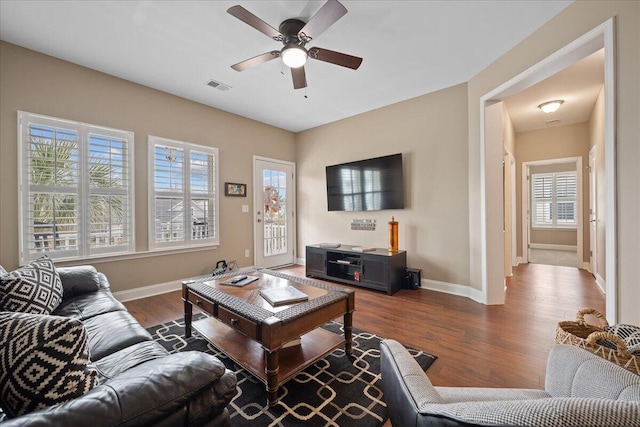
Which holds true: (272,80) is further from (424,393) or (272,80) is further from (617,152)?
(424,393)

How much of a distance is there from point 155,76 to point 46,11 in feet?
3.58

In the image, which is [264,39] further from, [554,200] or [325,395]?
[554,200]

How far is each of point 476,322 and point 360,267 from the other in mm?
1586

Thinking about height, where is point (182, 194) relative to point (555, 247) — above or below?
above

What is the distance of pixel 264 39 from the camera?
262cm


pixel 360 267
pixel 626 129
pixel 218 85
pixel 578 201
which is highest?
pixel 218 85

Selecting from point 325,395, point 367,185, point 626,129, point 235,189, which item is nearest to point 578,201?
point 367,185

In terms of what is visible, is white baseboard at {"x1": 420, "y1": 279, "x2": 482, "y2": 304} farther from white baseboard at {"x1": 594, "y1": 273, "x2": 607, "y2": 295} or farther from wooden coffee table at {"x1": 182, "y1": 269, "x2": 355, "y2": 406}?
wooden coffee table at {"x1": 182, "y1": 269, "x2": 355, "y2": 406}

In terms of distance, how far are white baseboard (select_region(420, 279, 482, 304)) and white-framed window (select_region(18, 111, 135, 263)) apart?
396 centimetres

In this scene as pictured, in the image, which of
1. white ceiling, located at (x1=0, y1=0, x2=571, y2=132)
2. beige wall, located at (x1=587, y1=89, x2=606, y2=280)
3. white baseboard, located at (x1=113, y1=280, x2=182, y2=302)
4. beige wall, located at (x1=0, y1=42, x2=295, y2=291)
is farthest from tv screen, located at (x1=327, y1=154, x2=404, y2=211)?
white baseboard, located at (x1=113, y1=280, x2=182, y2=302)

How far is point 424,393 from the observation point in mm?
720

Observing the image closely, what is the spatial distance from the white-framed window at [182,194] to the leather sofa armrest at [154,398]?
10.5 feet

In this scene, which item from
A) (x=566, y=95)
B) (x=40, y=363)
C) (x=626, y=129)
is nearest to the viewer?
(x=40, y=363)

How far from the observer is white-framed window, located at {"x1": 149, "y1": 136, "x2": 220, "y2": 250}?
143 inches
